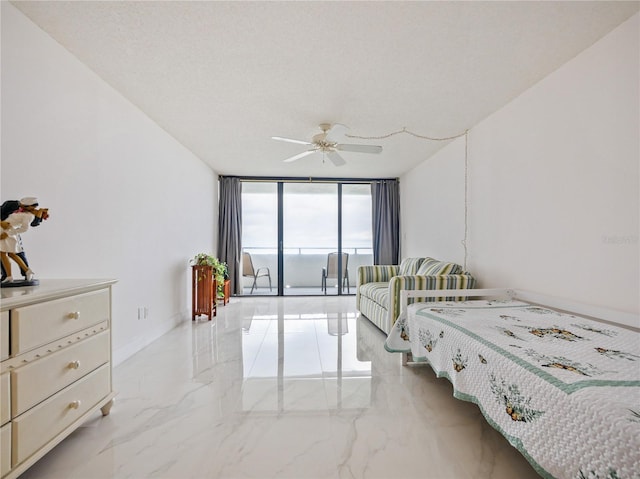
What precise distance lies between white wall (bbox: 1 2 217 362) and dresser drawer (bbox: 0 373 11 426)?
0.92 metres

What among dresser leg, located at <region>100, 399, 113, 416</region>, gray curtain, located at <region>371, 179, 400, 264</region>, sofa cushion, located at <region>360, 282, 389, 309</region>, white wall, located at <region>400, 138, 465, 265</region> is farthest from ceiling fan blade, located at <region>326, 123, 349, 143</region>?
gray curtain, located at <region>371, 179, 400, 264</region>

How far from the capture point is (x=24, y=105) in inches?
72.6

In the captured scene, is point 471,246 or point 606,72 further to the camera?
point 471,246

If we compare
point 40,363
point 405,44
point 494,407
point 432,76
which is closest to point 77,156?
point 40,363

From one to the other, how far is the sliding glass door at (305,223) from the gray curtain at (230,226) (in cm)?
29

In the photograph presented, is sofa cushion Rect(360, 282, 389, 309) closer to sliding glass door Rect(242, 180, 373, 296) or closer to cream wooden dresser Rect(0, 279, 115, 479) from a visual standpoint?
sliding glass door Rect(242, 180, 373, 296)

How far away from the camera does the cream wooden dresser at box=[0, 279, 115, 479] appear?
48.8 inches

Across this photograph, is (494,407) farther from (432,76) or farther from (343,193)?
(343,193)

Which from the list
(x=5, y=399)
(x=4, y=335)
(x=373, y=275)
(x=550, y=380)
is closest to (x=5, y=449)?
(x=5, y=399)

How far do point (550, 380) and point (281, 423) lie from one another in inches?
54.3

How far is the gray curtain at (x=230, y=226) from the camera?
6055 millimetres

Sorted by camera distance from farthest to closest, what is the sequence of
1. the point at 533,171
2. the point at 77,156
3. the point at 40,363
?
the point at 533,171 < the point at 77,156 < the point at 40,363

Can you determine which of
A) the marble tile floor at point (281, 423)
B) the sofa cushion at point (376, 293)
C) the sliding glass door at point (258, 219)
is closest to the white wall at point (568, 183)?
the sofa cushion at point (376, 293)

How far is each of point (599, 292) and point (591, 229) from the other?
16.9 inches
